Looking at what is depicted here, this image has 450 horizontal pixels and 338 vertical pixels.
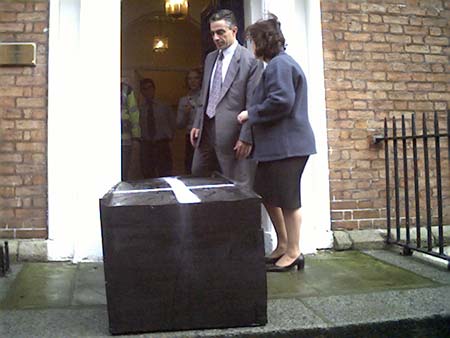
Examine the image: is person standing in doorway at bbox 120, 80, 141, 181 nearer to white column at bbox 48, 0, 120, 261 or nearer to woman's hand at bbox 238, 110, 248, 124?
white column at bbox 48, 0, 120, 261

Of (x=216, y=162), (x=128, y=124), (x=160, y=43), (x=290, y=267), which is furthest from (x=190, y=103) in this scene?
(x=160, y=43)

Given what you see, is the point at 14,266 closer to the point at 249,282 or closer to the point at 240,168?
the point at 240,168

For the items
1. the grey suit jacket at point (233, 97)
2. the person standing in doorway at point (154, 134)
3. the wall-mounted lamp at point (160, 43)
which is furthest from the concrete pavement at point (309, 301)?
the wall-mounted lamp at point (160, 43)

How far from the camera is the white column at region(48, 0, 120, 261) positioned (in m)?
4.18

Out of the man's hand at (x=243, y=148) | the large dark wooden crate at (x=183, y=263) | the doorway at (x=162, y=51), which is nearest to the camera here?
the large dark wooden crate at (x=183, y=263)

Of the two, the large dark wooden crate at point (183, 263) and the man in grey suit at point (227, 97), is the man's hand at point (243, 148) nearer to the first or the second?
the man in grey suit at point (227, 97)

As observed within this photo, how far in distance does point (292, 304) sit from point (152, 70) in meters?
7.43

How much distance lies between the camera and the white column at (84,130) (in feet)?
13.7

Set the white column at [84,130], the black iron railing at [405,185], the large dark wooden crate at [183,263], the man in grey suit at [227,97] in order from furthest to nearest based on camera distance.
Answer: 1. the black iron railing at [405,185]
2. the white column at [84,130]
3. the man in grey suit at [227,97]
4. the large dark wooden crate at [183,263]

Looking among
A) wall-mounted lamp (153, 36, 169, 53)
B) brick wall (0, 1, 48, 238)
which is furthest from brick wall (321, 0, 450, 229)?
wall-mounted lamp (153, 36, 169, 53)

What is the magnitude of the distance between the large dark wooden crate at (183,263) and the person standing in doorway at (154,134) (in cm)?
379

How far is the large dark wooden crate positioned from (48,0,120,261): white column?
1.75 m

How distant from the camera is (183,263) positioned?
2.47m

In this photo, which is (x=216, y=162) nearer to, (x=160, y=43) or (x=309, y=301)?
(x=309, y=301)
